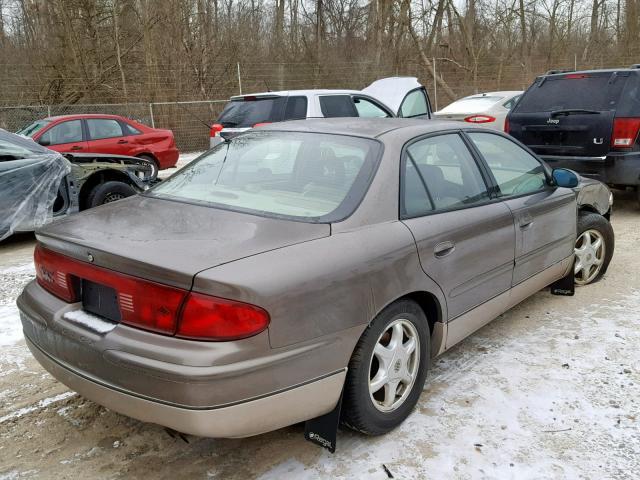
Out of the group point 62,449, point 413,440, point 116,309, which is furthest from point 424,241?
point 62,449

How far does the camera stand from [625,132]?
6902mm

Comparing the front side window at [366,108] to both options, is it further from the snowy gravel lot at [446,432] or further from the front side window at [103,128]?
the snowy gravel lot at [446,432]

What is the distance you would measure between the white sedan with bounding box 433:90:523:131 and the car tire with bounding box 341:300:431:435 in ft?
30.9

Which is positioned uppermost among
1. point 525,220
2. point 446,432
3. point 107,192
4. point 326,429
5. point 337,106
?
point 337,106

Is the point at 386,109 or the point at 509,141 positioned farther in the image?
the point at 386,109

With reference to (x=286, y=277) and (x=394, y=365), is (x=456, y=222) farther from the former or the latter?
(x=286, y=277)

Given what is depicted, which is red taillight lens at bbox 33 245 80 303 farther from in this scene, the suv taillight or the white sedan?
the white sedan

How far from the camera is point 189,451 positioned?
279 cm

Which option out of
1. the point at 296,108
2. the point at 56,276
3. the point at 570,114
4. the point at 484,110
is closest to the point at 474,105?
the point at 484,110

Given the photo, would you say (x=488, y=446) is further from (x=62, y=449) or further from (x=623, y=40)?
(x=623, y=40)

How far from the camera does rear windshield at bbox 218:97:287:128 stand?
8.73 metres

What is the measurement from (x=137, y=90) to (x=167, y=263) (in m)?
17.0

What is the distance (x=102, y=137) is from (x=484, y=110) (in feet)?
25.2

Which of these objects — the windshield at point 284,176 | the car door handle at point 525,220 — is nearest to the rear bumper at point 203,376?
the windshield at point 284,176
